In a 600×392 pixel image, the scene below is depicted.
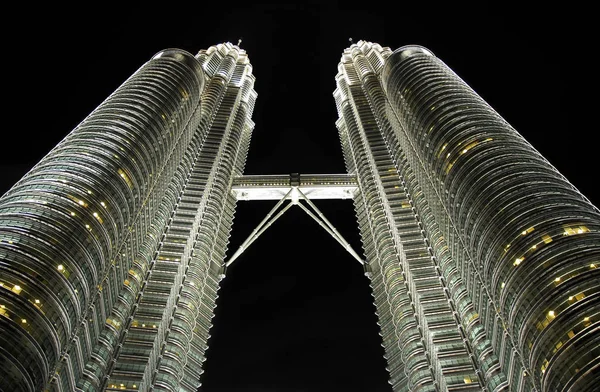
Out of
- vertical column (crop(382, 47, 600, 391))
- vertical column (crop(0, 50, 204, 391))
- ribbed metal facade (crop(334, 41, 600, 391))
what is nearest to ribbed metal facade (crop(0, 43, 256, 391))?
vertical column (crop(0, 50, 204, 391))

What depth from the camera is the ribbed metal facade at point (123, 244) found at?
49594mm

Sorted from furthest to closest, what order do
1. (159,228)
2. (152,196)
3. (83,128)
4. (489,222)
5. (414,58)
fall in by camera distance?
(414,58)
(159,228)
(152,196)
(83,128)
(489,222)

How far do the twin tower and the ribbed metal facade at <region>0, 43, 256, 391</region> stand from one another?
0.23 m

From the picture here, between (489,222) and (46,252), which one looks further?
(489,222)

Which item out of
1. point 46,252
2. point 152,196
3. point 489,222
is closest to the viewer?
point 46,252

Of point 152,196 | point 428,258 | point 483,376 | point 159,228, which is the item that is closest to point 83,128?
point 152,196

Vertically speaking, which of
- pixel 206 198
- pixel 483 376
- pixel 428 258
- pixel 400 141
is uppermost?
pixel 400 141

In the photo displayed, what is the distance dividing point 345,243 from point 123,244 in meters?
54.4

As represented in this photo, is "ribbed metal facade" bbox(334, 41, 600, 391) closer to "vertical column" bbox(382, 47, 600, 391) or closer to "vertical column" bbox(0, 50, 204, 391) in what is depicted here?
"vertical column" bbox(382, 47, 600, 391)

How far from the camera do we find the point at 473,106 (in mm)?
77875

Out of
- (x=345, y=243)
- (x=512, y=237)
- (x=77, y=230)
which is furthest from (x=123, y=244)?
(x=345, y=243)

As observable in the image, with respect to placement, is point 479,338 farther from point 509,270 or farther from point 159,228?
point 159,228

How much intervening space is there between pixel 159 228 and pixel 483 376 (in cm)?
4869

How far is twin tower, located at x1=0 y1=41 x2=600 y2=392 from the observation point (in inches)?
1918
